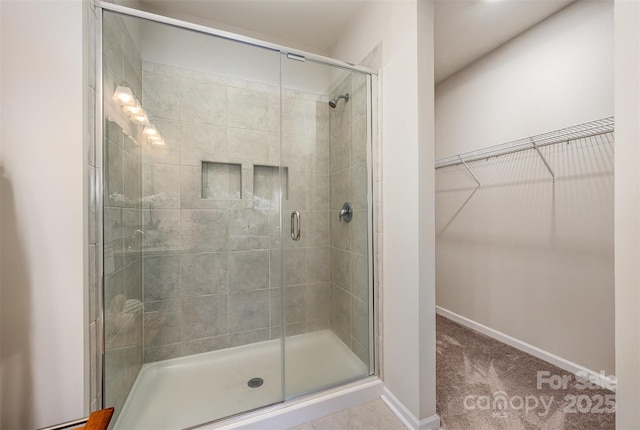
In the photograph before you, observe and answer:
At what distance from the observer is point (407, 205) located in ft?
4.31

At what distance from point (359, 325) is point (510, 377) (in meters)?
1.05

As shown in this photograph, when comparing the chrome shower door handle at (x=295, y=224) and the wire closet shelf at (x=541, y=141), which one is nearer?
the wire closet shelf at (x=541, y=141)

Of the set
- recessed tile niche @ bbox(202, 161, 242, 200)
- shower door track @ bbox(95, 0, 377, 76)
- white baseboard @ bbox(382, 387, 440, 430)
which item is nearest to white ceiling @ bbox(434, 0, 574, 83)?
shower door track @ bbox(95, 0, 377, 76)

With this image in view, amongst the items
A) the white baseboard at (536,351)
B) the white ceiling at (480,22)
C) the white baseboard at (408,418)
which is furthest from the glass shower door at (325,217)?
the white baseboard at (536,351)

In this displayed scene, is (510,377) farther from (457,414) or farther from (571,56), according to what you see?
(571,56)

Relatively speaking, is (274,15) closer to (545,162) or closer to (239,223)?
Result: (239,223)

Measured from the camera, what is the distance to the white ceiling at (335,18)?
5.55ft

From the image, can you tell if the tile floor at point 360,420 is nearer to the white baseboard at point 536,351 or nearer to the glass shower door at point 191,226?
the glass shower door at point 191,226

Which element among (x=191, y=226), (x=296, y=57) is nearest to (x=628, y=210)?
(x=296, y=57)

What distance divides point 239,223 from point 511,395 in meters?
2.11

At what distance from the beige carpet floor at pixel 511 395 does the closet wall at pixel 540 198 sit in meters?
0.20

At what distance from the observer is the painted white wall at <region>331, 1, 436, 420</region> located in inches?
48.7

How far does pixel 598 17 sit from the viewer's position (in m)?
1.52

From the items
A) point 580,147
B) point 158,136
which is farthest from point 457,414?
point 158,136
